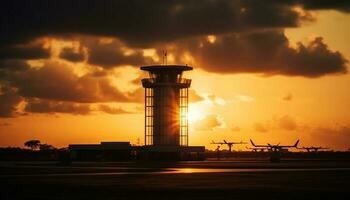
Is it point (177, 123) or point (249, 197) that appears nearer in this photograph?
point (249, 197)

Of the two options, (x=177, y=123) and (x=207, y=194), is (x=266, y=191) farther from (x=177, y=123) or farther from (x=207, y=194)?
(x=177, y=123)

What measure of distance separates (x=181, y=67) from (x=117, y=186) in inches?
4578

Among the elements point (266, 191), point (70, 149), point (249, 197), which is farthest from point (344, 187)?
point (70, 149)

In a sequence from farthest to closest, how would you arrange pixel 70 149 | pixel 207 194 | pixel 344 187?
1. pixel 70 149
2. pixel 344 187
3. pixel 207 194

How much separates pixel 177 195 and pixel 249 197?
4.35m

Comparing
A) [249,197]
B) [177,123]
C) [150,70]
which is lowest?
[249,197]

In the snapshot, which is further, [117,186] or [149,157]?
[149,157]

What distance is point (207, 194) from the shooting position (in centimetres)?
4000

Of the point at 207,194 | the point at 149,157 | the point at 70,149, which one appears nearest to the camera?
the point at 207,194

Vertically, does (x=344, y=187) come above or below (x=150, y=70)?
below

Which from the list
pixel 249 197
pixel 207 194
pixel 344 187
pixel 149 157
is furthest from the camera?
pixel 149 157

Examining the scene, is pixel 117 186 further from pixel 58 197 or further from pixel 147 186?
pixel 58 197

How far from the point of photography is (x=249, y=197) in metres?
37.5

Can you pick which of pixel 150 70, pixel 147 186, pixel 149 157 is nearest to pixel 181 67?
pixel 150 70
